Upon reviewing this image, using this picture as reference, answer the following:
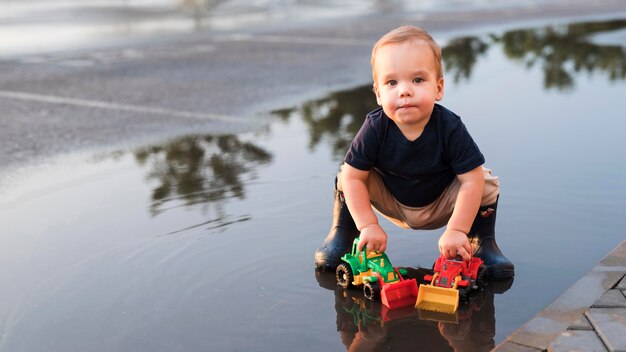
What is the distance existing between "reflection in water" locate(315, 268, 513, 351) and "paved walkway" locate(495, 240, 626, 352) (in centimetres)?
15

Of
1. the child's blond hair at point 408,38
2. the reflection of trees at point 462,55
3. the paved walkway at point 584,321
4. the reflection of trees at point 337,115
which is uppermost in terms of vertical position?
the child's blond hair at point 408,38

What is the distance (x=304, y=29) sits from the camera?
1495 cm

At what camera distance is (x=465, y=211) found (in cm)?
340

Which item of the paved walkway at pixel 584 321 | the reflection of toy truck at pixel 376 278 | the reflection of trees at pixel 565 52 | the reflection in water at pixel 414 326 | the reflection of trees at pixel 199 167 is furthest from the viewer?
the reflection of trees at pixel 565 52

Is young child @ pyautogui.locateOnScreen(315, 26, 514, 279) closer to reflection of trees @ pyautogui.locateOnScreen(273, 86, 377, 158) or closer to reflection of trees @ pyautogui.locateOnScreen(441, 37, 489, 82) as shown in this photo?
reflection of trees @ pyautogui.locateOnScreen(273, 86, 377, 158)

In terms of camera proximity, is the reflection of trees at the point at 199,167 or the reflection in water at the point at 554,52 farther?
the reflection in water at the point at 554,52

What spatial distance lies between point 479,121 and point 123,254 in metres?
3.56

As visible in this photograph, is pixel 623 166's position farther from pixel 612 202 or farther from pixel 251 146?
pixel 251 146

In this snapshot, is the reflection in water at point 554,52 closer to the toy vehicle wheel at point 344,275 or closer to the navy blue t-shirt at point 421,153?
the navy blue t-shirt at point 421,153

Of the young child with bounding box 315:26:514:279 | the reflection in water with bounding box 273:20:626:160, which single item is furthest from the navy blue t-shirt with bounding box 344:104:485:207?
the reflection in water with bounding box 273:20:626:160

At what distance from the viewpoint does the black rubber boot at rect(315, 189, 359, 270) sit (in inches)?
145

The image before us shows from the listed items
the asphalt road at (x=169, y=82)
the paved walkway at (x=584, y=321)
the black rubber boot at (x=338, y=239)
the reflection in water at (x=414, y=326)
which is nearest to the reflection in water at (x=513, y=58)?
the asphalt road at (x=169, y=82)

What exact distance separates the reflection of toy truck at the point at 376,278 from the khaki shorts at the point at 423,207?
28 cm

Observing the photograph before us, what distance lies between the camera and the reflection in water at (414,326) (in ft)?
9.59
